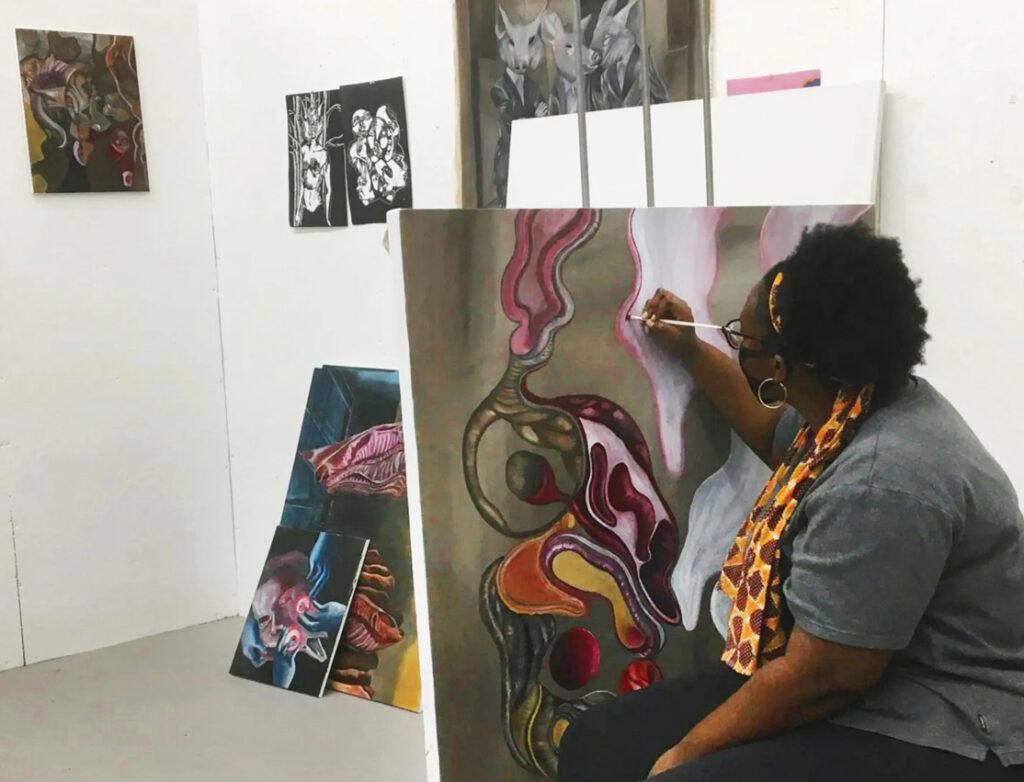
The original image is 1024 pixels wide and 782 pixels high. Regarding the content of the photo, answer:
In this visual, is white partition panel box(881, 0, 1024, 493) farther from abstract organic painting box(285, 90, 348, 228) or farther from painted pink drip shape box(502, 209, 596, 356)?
abstract organic painting box(285, 90, 348, 228)

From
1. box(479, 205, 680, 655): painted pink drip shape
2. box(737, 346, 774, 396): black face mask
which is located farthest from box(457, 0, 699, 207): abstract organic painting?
box(737, 346, 774, 396): black face mask

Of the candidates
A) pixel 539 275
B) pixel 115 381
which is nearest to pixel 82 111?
pixel 115 381

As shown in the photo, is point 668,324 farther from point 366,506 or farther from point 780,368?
point 366,506

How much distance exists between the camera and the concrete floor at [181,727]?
7.95ft

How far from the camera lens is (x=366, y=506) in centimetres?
292

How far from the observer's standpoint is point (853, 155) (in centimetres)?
206

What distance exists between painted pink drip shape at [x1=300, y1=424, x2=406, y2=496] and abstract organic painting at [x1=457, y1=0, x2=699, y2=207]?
72 cm

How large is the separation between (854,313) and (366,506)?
186 centimetres

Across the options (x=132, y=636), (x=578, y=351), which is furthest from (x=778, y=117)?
(x=132, y=636)

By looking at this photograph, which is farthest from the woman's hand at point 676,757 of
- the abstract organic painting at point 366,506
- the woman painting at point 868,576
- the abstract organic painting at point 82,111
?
the abstract organic painting at point 82,111

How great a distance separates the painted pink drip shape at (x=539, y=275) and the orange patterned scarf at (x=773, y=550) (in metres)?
0.34

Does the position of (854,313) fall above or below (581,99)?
below

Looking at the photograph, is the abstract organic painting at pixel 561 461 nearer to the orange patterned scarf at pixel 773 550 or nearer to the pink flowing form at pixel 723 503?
the pink flowing form at pixel 723 503

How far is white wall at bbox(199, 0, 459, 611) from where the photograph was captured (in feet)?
9.11
